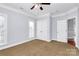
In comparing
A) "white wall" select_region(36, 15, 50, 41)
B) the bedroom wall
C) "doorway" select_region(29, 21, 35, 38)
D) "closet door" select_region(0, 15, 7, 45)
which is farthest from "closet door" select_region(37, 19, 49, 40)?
"closet door" select_region(0, 15, 7, 45)

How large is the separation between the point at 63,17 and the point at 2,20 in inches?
41.2

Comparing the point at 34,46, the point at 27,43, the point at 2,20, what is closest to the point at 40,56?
the point at 34,46

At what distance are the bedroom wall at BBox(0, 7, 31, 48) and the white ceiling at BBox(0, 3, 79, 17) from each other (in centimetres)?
11

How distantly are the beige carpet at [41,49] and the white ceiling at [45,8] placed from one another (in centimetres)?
52

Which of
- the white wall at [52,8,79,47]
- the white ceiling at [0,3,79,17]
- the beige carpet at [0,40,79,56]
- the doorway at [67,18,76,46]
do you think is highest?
the white ceiling at [0,3,79,17]

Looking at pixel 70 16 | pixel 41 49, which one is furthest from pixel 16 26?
pixel 70 16

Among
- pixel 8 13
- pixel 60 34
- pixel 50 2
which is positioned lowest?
pixel 60 34

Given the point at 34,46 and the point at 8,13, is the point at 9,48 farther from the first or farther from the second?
the point at 8,13

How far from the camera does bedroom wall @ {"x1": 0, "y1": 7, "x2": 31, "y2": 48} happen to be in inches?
62.2

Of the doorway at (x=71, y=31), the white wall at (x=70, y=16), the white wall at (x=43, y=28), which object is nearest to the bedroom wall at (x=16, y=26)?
the white wall at (x=43, y=28)

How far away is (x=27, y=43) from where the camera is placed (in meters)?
1.68

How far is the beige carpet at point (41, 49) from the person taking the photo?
1590 millimetres

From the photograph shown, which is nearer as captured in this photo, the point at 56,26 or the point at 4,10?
the point at 4,10

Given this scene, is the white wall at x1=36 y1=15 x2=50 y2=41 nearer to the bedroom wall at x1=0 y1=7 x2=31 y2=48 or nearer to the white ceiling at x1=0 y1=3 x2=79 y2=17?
the white ceiling at x1=0 y1=3 x2=79 y2=17
